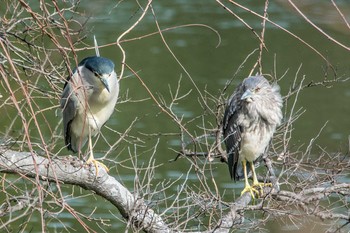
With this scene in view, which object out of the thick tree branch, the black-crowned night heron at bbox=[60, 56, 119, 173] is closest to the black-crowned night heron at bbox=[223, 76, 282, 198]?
the black-crowned night heron at bbox=[60, 56, 119, 173]

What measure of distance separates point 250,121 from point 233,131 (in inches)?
8.1

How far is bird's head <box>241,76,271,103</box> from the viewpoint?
6016 mm

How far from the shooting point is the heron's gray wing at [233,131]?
20.0 feet

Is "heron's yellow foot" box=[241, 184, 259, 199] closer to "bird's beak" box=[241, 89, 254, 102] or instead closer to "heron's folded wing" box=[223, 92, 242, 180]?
"heron's folded wing" box=[223, 92, 242, 180]

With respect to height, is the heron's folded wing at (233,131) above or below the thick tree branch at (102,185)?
below

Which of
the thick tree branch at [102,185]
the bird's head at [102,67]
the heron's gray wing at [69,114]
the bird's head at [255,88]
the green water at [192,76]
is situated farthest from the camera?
the green water at [192,76]

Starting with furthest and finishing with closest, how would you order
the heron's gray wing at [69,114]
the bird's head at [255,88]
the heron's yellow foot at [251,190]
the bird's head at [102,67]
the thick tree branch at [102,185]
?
the bird's head at [255,88] → the heron's yellow foot at [251,190] → the heron's gray wing at [69,114] → the bird's head at [102,67] → the thick tree branch at [102,185]

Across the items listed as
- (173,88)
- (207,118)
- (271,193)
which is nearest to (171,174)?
(207,118)

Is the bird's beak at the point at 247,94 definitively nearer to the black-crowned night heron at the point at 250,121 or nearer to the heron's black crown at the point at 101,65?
the black-crowned night heron at the point at 250,121

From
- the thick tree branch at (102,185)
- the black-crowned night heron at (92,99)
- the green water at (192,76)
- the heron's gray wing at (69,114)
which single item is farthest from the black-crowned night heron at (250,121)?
the green water at (192,76)

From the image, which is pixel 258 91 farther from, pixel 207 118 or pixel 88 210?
pixel 207 118

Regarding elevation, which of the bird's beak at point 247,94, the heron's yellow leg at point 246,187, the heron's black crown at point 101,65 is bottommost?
the heron's yellow leg at point 246,187

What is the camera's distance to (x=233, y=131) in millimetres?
6129

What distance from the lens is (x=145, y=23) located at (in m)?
16.0
